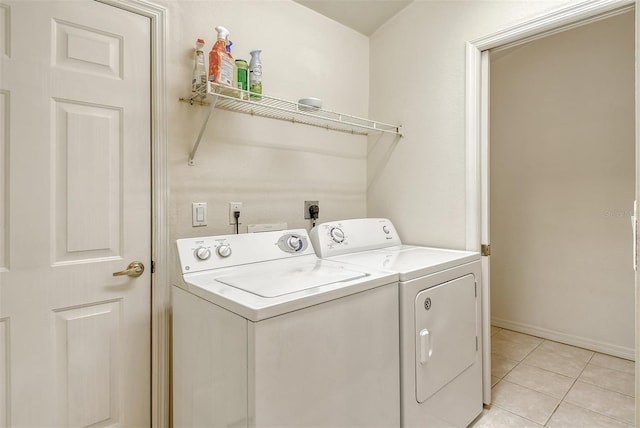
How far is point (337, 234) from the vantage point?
1.89 meters

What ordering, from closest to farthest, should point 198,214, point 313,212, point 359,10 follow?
point 198,214 < point 313,212 < point 359,10

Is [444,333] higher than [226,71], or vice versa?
[226,71]

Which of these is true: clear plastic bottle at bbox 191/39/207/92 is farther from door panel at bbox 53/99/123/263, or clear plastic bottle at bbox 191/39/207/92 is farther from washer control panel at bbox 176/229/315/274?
washer control panel at bbox 176/229/315/274

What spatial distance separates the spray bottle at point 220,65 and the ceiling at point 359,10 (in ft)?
2.93

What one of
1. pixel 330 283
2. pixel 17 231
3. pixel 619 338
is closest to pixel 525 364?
pixel 619 338

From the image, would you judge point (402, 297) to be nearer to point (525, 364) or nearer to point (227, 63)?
point (227, 63)

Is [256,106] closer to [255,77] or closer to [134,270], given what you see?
[255,77]

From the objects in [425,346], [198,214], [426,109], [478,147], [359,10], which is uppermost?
[359,10]

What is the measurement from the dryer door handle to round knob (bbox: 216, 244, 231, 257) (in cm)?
92

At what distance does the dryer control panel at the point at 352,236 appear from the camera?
1.83 m

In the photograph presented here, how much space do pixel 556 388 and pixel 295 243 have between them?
1985mm

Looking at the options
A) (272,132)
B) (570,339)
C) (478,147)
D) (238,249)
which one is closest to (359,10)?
(272,132)

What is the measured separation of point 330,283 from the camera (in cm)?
121

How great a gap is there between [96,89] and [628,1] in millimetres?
2300
